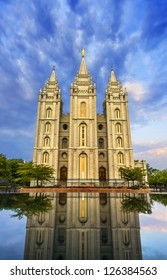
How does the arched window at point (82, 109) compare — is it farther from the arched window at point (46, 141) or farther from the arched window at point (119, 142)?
the arched window at point (119, 142)

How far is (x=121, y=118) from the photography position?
42406 millimetres

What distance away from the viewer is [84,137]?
4041 cm

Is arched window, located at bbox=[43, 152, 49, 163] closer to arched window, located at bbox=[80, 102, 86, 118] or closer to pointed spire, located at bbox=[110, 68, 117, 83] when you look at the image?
arched window, located at bbox=[80, 102, 86, 118]

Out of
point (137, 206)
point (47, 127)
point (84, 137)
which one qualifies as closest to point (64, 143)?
point (84, 137)

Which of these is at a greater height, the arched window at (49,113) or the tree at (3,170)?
the arched window at (49,113)

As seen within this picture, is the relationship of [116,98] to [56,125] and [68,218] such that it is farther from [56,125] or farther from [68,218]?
[68,218]

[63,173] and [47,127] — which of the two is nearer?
[63,173]

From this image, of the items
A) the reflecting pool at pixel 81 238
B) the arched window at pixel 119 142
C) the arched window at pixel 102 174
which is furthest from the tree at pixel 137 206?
the arched window at pixel 119 142

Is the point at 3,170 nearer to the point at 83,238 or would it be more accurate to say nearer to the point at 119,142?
the point at 119,142

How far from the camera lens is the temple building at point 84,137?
38.4 metres

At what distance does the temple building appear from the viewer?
126ft

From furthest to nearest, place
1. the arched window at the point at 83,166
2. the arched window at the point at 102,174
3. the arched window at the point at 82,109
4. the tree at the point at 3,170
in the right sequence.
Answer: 1. the arched window at the point at 82,109
2. the arched window at the point at 102,174
3. the arched window at the point at 83,166
4. the tree at the point at 3,170

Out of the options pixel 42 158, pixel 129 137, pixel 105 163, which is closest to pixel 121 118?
pixel 129 137
